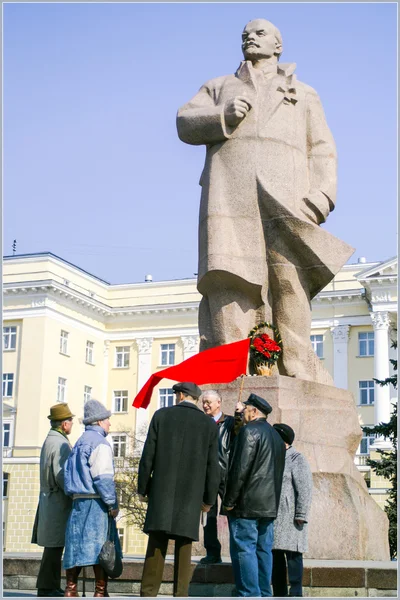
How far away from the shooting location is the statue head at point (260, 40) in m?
9.96

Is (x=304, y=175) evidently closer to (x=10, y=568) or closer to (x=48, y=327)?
(x=10, y=568)

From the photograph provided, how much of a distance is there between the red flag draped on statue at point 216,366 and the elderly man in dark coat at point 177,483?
7.50 ft

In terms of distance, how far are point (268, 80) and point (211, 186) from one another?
1203mm

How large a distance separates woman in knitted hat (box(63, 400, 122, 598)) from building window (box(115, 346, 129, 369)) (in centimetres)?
5345

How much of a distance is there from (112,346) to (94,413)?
177 ft

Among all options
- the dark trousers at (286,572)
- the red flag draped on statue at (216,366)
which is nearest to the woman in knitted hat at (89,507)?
the dark trousers at (286,572)

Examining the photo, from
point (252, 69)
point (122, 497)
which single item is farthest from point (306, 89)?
point (122, 497)

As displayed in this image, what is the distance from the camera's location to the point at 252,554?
21.4 feet

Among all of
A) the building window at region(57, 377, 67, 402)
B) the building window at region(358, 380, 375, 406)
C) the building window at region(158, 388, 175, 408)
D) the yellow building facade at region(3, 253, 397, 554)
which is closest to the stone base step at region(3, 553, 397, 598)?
the yellow building facade at region(3, 253, 397, 554)

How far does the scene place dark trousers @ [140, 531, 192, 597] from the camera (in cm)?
634

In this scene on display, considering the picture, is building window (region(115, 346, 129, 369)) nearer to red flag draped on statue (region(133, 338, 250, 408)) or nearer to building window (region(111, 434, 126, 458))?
building window (region(111, 434, 126, 458))

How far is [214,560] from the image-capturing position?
297 inches

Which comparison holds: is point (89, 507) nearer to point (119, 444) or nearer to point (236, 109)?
point (236, 109)

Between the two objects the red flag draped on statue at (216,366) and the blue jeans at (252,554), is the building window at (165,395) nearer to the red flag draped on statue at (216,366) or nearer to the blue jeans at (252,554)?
the red flag draped on statue at (216,366)
